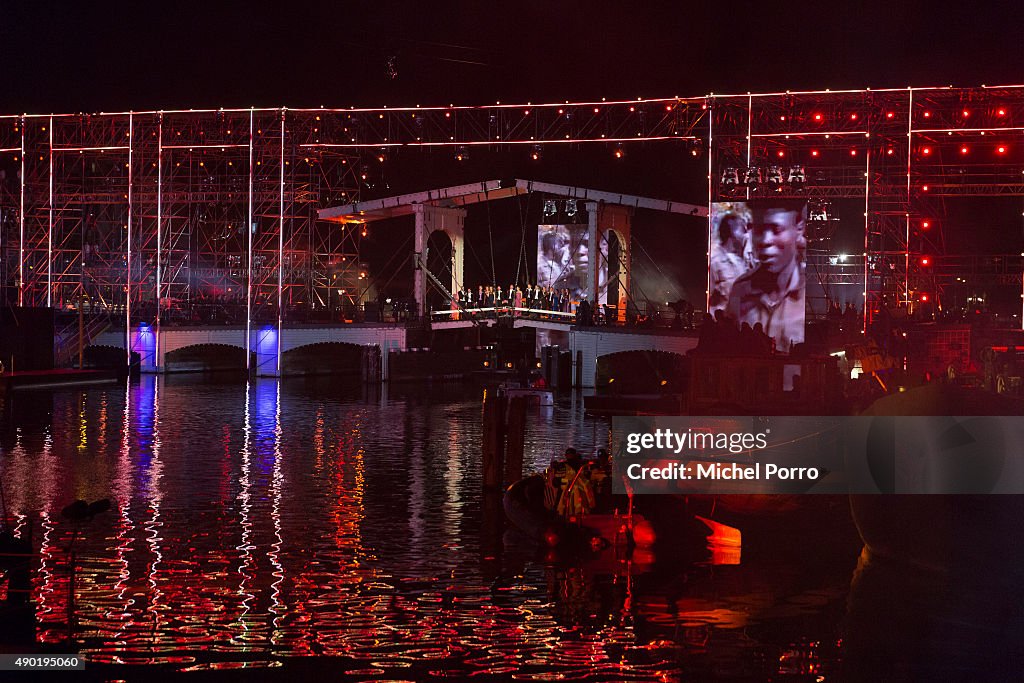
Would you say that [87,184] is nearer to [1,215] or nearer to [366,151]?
[1,215]

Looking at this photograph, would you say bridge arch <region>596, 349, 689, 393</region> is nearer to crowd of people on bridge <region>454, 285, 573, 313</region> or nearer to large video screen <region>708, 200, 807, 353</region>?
crowd of people on bridge <region>454, 285, 573, 313</region>

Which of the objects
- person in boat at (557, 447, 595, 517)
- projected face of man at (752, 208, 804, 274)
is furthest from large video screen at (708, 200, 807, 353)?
person in boat at (557, 447, 595, 517)

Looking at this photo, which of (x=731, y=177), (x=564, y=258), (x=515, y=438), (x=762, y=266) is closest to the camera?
(x=515, y=438)

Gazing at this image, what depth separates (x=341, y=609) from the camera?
52.0ft

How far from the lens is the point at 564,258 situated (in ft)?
188

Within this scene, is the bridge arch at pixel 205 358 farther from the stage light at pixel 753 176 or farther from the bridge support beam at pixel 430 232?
the stage light at pixel 753 176

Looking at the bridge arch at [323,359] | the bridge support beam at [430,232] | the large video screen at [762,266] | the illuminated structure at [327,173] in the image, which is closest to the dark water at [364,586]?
the large video screen at [762,266]

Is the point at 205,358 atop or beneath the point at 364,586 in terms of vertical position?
atop

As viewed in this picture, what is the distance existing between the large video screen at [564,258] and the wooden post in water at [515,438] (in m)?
30.2

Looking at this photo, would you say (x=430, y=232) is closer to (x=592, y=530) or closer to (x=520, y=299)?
(x=520, y=299)

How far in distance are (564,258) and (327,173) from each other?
38.5 feet

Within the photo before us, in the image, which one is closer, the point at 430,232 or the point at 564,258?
the point at 564,258

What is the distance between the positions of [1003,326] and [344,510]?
34700 millimetres

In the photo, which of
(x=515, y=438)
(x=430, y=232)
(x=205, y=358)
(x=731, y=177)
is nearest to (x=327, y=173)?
(x=430, y=232)
